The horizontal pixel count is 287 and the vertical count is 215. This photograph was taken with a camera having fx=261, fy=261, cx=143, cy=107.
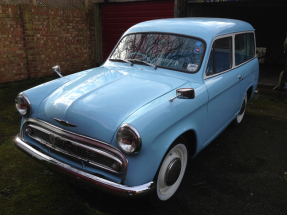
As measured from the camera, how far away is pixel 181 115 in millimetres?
2527

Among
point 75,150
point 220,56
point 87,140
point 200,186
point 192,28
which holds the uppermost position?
point 192,28

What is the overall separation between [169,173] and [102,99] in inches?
38.1

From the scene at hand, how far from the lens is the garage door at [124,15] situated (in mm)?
7531

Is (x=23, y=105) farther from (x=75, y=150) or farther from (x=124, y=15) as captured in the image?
(x=124, y=15)

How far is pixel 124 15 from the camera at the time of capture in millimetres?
8375

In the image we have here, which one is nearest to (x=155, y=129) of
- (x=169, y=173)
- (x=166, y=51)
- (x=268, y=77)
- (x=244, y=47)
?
(x=169, y=173)

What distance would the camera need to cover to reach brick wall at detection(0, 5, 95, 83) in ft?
22.0

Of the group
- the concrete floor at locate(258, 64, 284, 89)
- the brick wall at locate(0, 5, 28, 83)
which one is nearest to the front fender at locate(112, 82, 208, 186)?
the concrete floor at locate(258, 64, 284, 89)

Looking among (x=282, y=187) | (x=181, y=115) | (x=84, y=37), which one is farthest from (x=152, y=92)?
(x=84, y=37)

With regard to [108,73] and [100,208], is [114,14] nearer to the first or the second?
[108,73]

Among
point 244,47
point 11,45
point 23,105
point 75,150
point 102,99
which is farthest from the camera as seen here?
point 11,45

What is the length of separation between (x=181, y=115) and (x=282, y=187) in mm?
1615

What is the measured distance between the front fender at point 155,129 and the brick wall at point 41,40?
18.7 feet

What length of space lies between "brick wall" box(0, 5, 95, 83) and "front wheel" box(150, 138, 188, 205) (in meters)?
5.87
